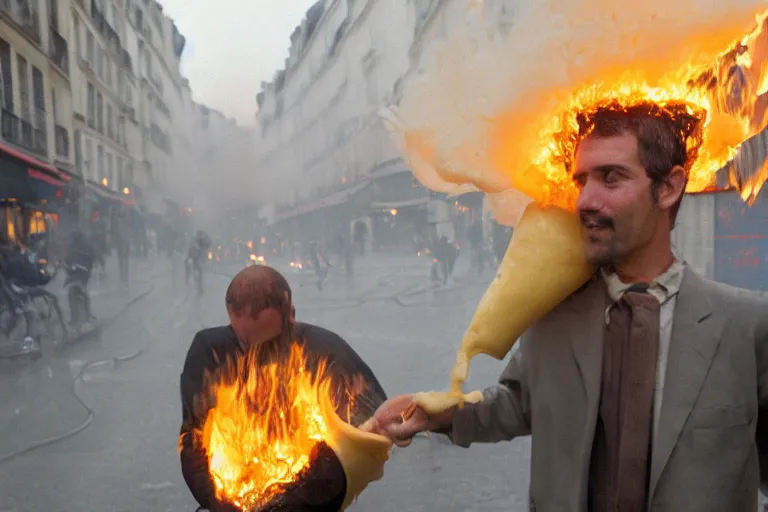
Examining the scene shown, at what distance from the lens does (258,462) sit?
4.83 feet

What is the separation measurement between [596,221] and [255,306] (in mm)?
1065

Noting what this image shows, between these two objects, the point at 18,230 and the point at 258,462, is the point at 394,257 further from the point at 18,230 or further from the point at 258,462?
the point at 258,462

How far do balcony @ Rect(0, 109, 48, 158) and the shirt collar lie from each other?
4.48 meters

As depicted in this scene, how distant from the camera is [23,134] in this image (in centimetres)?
448

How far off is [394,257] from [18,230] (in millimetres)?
3137

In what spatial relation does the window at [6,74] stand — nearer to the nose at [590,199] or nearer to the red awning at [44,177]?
the red awning at [44,177]

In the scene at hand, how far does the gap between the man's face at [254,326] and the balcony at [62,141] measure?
3.67m

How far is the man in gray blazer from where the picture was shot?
113cm

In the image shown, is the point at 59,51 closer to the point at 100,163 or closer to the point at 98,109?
the point at 98,109

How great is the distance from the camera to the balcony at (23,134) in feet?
14.3

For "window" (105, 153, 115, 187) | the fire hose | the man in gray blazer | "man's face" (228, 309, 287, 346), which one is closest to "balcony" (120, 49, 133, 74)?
"window" (105, 153, 115, 187)

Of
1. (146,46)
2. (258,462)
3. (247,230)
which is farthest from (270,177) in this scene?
(258,462)

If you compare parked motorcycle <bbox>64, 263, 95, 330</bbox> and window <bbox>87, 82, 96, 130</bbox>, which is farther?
parked motorcycle <bbox>64, 263, 95, 330</bbox>

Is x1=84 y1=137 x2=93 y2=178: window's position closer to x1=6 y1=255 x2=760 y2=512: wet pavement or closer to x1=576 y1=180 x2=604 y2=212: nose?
x1=6 y1=255 x2=760 y2=512: wet pavement
